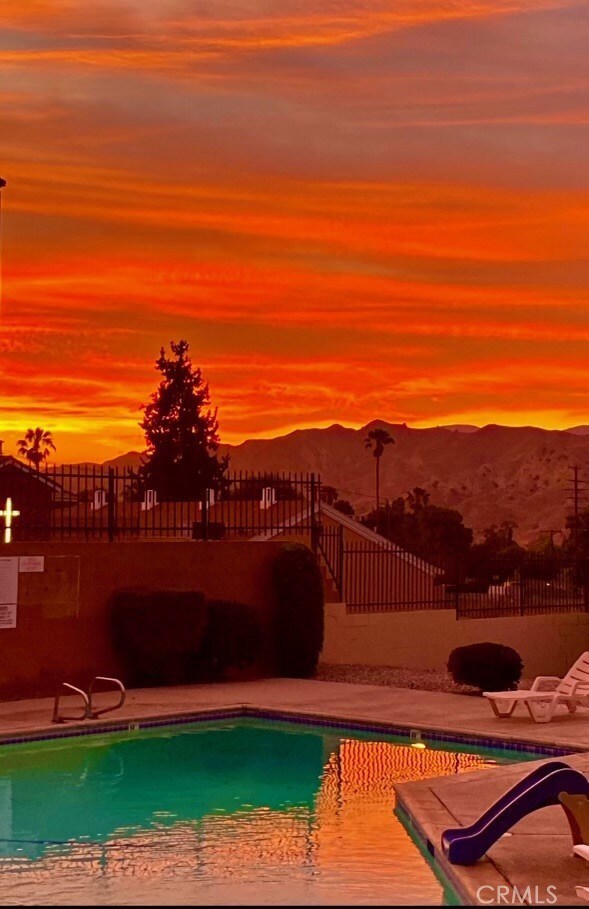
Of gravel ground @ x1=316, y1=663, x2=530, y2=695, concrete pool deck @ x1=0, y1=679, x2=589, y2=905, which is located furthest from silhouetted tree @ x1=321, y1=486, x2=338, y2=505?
concrete pool deck @ x1=0, y1=679, x2=589, y2=905

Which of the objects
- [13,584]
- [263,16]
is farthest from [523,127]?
[13,584]

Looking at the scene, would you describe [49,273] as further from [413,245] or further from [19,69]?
[413,245]

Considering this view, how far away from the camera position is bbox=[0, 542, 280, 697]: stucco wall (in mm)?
17766

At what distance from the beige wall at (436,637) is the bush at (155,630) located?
3920 mm

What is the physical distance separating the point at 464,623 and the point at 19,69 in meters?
12.7

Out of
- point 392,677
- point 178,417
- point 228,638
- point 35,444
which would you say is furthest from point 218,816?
point 35,444

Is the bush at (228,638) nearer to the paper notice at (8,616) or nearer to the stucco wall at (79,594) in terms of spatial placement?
the stucco wall at (79,594)

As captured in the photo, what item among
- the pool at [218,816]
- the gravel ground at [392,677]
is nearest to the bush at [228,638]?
the gravel ground at [392,677]

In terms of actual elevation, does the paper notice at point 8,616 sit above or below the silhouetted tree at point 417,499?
below

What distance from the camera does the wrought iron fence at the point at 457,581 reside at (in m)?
24.8

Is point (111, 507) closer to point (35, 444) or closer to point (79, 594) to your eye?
point (79, 594)

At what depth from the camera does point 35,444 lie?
3873 inches

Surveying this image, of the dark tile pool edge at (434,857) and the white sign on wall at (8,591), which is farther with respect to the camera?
the white sign on wall at (8,591)

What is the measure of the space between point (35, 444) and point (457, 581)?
75.8m
